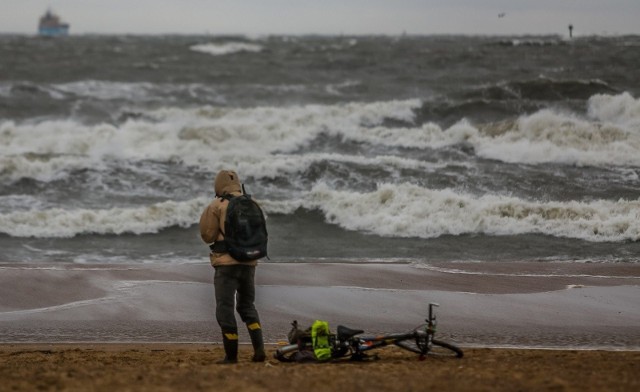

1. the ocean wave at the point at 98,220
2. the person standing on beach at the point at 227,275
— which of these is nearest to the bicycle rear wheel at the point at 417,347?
the person standing on beach at the point at 227,275

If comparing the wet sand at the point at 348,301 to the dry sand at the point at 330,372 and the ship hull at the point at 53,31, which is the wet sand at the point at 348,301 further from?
the ship hull at the point at 53,31

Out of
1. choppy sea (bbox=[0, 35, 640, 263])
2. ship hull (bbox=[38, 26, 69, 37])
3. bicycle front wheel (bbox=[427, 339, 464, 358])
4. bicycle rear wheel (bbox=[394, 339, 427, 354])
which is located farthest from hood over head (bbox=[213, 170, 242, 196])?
ship hull (bbox=[38, 26, 69, 37])

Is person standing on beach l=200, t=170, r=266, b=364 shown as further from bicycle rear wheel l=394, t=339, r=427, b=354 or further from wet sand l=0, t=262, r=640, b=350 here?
wet sand l=0, t=262, r=640, b=350

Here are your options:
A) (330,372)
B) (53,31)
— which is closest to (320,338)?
(330,372)

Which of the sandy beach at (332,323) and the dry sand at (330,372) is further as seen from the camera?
the sandy beach at (332,323)

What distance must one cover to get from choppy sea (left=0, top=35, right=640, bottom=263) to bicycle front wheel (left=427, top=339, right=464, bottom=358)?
5.52 meters

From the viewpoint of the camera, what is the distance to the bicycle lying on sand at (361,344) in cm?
692

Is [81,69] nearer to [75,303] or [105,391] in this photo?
[75,303]

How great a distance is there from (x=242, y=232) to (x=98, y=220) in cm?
926

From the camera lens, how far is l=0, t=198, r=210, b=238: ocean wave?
15109 millimetres

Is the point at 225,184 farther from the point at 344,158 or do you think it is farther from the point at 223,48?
the point at 223,48

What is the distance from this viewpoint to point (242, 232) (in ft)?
22.6

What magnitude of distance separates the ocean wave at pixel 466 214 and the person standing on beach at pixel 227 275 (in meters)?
7.80

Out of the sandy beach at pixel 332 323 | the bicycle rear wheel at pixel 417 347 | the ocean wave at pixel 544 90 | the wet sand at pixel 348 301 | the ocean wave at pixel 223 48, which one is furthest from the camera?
the ocean wave at pixel 223 48
